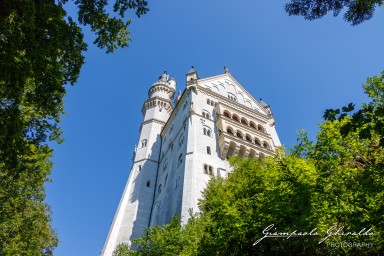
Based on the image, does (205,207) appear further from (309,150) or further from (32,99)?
(32,99)

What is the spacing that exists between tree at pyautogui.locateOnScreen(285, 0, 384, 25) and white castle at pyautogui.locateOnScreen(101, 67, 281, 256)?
A: 64.9 ft

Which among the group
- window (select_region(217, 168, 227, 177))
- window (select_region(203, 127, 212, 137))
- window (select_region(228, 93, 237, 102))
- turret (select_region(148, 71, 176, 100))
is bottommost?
window (select_region(217, 168, 227, 177))

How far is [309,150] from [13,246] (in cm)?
1897

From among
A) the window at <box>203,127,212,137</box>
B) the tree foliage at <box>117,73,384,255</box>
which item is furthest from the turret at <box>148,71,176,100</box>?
the tree foliage at <box>117,73,384,255</box>

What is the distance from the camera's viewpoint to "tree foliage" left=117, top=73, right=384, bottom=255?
11.1m

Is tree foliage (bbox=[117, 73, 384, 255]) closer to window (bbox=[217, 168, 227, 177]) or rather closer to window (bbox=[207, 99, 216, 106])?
window (bbox=[217, 168, 227, 177])

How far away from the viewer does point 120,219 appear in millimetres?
35938

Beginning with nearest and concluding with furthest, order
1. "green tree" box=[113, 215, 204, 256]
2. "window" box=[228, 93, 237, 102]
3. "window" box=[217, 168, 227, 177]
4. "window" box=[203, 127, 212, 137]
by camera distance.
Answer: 1. "green tree" box=[113, 215, 204, 256]
2. "window" box=[217, 168, 227, 177]
3. "window" box=[203, 127, 212, 137]
4. "window" box=[228, 93, 237, 102]


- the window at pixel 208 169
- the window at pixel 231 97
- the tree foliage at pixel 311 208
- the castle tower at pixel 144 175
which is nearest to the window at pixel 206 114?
the window at pixel 231 97

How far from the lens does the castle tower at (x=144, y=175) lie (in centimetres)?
3481

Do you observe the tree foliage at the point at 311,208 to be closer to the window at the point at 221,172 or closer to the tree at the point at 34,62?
the tree at the point at 34,62

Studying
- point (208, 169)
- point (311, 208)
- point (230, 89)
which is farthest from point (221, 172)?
point (230, 89)

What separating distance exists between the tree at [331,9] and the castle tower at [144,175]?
25608 mm

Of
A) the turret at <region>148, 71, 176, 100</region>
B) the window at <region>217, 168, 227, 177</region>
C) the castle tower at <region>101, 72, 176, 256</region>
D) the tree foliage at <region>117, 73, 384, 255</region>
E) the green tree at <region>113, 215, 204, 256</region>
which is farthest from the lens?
the turret at <region>148, 71, 176, 100</region>
